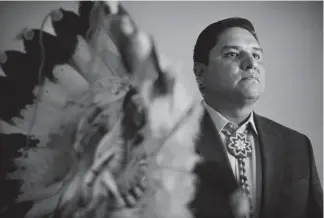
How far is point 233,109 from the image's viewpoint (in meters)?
1.28

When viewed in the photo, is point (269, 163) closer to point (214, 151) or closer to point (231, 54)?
point (214, 151)

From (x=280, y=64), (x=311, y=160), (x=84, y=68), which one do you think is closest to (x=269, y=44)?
(x=280, y=64)

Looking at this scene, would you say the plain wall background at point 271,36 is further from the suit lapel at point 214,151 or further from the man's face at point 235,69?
A: the suit lapel at point 214,151

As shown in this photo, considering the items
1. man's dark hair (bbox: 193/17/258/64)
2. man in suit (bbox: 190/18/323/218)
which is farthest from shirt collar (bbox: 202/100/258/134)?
man's dark hair (bbox: 193/17/258/64)

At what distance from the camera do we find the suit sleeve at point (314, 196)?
1261mm

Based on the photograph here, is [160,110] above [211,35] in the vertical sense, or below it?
below

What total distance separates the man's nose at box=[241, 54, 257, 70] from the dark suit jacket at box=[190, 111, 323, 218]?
6.8 inches

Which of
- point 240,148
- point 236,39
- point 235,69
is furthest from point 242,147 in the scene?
point 236,39

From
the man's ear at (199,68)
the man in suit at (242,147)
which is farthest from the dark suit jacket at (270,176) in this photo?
the man's ear at (199,68)

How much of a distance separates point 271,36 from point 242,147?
0.40 metres

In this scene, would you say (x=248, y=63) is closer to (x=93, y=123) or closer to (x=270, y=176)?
(x=270, y=176)

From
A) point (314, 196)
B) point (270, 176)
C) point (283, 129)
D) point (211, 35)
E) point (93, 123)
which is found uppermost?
point (211, 35)

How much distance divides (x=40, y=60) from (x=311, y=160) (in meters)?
0.97

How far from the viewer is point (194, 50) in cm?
130
